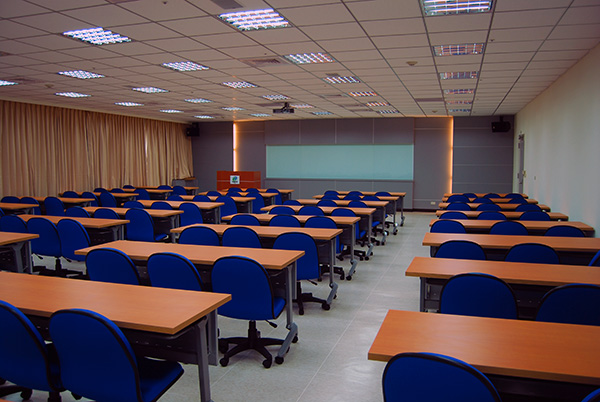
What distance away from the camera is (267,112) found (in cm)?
1370

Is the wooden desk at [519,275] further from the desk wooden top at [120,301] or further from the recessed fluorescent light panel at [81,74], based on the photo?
the recessed fluorescent light panel at [81,74]

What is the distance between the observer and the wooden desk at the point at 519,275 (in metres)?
3.11

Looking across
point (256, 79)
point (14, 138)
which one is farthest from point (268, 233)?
point (14, 138)

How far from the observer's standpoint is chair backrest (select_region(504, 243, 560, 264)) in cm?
385

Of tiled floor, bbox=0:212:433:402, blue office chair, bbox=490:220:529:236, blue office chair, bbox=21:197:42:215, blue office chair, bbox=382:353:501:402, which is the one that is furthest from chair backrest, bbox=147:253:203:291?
blue office chair, bbox=21:197:42:215

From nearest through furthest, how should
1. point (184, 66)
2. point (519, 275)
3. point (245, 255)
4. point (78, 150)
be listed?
point (519, 275) < point (245, 255) < point (184, 66) < point (78, 150)

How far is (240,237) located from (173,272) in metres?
1.46

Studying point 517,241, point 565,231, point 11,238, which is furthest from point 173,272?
point 565,231

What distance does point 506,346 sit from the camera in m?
1.96

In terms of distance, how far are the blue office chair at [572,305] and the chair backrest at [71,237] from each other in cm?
495

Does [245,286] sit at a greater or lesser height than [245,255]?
lesser

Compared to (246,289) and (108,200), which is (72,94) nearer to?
(108,200)

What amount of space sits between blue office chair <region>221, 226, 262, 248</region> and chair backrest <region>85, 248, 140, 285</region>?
1.45 metres

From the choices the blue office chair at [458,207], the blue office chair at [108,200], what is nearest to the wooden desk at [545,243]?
the blue office chair at [458,207]
